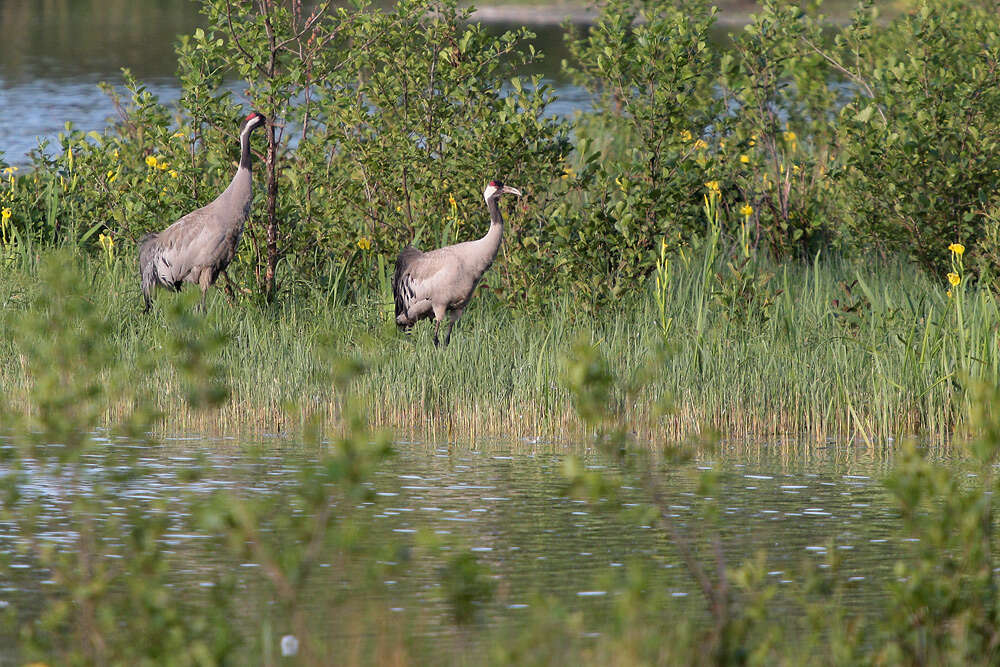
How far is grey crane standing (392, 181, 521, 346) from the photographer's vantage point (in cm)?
1073

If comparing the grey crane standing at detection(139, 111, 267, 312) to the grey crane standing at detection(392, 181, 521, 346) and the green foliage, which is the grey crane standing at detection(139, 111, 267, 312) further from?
the green foliage

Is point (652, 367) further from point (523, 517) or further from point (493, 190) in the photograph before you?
point (523, 517)

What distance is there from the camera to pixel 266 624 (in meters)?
4.78

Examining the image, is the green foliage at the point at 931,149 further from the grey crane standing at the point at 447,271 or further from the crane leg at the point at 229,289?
the crane leg at the point at 229,289

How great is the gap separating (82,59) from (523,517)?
109 ft

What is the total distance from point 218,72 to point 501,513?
211 inches

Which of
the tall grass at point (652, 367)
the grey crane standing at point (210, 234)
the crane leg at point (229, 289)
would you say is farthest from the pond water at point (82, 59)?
the tall grass at point (652, 367)

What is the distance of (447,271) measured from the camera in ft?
35.1

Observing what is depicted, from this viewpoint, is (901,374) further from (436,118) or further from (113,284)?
(113,284)

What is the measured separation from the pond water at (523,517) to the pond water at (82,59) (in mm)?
7290

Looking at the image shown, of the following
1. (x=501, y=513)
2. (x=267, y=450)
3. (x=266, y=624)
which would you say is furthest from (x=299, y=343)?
(x=266, y=624)

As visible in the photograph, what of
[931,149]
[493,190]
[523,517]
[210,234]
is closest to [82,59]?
[210,234]

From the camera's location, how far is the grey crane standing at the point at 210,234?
10.8 meters

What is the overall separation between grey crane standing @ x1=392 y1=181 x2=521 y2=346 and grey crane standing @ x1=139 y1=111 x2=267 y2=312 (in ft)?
3.65
